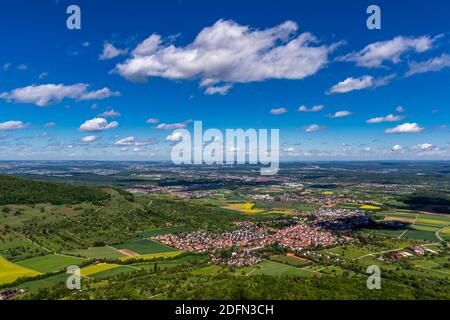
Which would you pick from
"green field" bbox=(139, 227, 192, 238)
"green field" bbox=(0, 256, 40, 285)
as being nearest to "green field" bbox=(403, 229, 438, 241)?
"green field" bbox=(139, 227, 192, 238)

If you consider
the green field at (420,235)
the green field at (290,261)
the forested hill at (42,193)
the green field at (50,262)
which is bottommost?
the green field at (420,235)

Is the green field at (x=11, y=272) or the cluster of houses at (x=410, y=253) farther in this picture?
the cluster of houses at (x=410, y=253)

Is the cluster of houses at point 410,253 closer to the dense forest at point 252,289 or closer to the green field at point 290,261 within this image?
the dense forest at point 252,289

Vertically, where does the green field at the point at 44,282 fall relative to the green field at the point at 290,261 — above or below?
above

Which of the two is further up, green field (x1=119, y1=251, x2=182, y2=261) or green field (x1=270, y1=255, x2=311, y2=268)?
green field (x1=270, y1=255, x2=311, y2=268)

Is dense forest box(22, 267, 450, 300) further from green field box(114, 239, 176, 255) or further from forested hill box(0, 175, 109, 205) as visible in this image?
forested hill box(0, 175, 109, 205)

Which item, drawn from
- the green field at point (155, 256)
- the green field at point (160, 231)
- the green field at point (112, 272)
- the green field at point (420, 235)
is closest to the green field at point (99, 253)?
the green field at point (155, 256)
